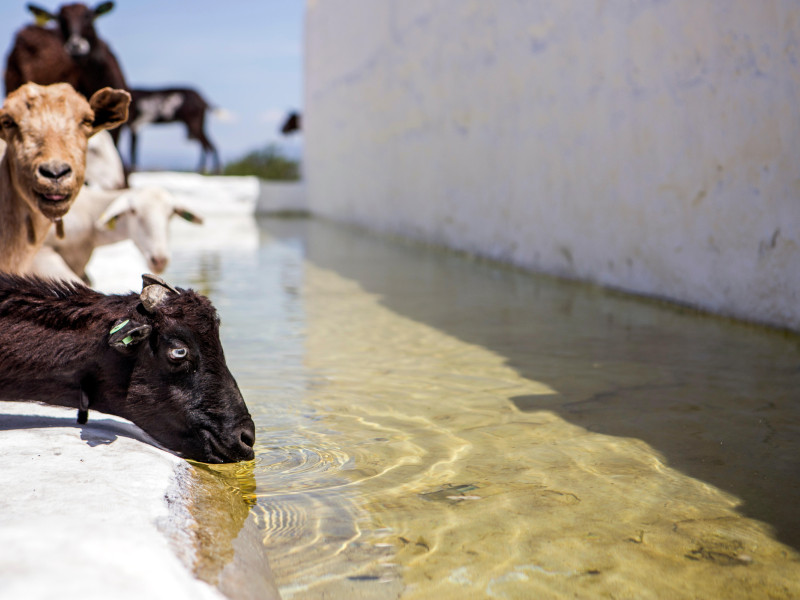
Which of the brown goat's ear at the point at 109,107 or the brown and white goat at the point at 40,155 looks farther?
the brown goat's ear at the point at 109,107

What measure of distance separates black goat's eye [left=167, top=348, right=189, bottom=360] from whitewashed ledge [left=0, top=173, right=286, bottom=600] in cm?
27

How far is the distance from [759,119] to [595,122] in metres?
2.03

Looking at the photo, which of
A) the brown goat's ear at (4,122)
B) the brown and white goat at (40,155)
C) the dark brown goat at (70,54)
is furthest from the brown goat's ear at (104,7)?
the brown goat's ear at (4,122)

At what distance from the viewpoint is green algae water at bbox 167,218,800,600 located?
6.77 feet

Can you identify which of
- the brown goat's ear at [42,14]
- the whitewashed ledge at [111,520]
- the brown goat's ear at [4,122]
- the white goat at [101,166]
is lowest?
the whitewashed ledge at [111,520]

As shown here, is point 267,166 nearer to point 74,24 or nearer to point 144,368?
point 74,24

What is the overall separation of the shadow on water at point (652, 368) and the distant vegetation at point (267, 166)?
17.2m

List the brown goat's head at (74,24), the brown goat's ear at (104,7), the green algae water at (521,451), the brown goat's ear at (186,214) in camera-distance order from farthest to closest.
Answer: the brown goat's ear at (104,7), the brown goat's head at (74,24), the brown goat's ear at (186,214), the green algae water at (521,451)

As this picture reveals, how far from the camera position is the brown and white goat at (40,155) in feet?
10.3

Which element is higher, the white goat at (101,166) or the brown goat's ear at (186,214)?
the white goat at (101,166)

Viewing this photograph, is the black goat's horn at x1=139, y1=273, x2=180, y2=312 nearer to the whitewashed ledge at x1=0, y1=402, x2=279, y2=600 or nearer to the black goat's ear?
the black goat's ear

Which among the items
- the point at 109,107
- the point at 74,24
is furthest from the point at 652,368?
the point at 74,24

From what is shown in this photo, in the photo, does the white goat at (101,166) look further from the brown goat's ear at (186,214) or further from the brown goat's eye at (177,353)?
the brown goat's eye at (177,353)

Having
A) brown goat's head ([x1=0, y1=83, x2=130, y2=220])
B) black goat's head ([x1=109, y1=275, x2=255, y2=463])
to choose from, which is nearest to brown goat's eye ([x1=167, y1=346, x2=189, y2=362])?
black goat's head ([x1=109, y1=275, x2=255, y2=463])
